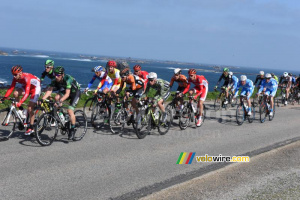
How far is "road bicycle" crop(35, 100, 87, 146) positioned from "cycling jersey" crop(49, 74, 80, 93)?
21.0 inches

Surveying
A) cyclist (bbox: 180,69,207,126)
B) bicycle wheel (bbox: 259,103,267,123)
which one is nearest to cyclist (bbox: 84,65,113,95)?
cyclist (bbox: 180,69,207,126)

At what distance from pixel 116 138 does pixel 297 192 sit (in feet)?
16.5

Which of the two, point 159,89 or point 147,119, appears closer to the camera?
point 147,119

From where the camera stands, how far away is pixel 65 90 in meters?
A: 8.22

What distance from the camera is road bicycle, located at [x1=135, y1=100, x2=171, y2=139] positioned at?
8.95 metres

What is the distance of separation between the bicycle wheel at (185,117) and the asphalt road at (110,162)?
1.02ft

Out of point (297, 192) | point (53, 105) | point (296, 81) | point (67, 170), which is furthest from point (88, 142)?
point (296, 81)

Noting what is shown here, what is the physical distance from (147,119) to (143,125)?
221mm

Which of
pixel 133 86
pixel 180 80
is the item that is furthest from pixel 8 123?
pixel 180 80

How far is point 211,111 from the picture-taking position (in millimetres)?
15594

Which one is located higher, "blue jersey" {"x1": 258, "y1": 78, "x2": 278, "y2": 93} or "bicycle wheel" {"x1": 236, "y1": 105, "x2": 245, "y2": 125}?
"blue jersey" {"x1": 258, "y1": 78, "x2": 278, "y2": 93}

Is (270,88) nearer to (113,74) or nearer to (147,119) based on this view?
(147,119)

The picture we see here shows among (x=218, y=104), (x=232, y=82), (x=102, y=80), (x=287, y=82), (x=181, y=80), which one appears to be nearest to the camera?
(x=102, y=80)

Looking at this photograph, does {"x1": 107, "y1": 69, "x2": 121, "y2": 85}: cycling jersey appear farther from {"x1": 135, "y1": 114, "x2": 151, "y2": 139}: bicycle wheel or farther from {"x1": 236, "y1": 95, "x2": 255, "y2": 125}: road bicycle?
{"x1": 236, "y1": 95, "x2": 255, "y2": 125}: road bicycle
